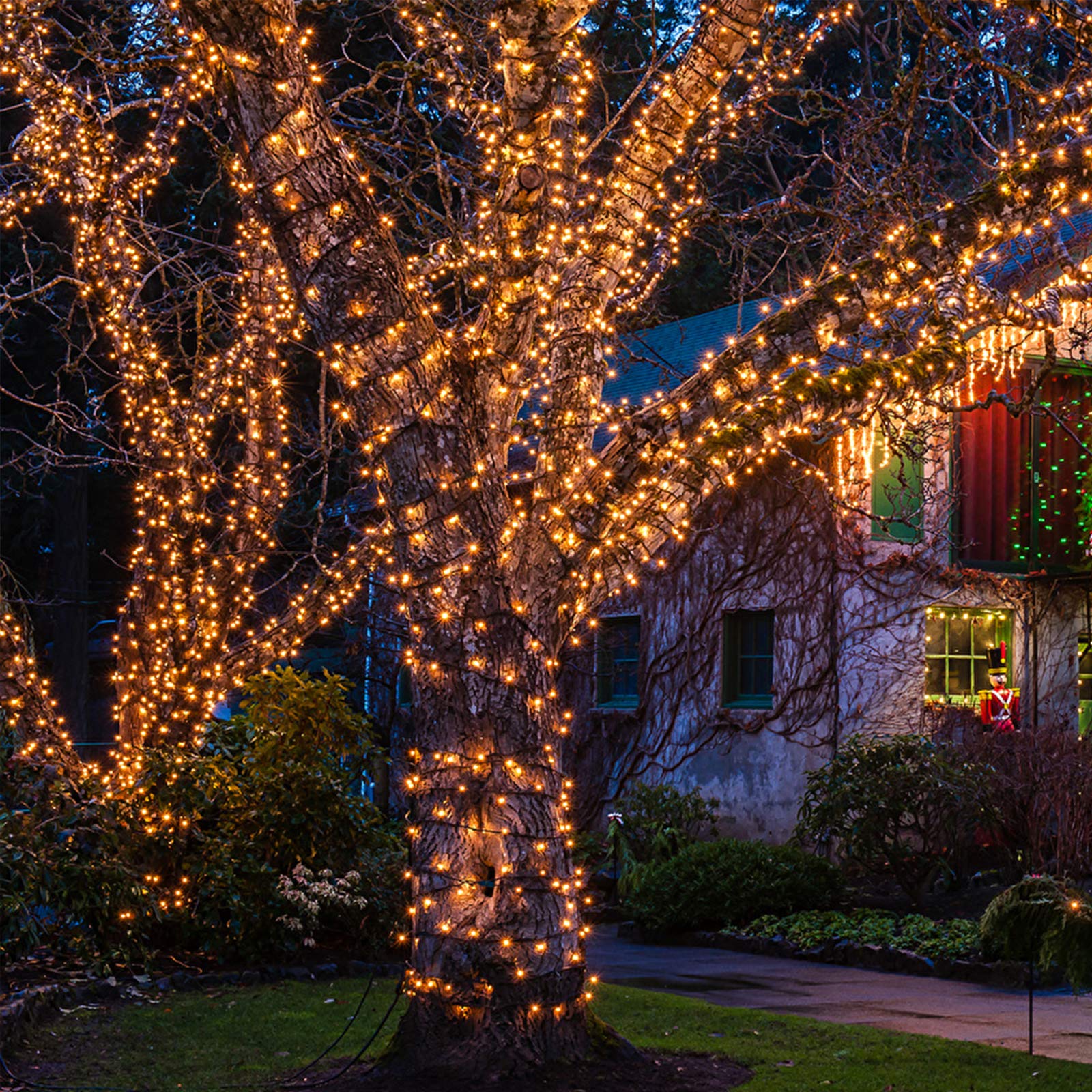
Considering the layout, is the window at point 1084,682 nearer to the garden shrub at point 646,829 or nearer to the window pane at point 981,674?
the window pane at point 981,674

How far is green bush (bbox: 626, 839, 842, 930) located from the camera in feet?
42.3

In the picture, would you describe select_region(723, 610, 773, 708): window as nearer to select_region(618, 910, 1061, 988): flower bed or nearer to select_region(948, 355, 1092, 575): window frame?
select_region(948, 355, 1092, 575): window frame

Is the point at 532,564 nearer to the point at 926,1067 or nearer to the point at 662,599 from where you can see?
the point at 926,1067

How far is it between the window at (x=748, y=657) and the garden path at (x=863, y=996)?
463 cm

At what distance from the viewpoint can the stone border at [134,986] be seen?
799cm

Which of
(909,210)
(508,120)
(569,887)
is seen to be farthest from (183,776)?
(909,210)

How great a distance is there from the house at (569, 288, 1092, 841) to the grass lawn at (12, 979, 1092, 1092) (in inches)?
260

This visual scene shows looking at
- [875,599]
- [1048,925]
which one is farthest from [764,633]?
[1048,925]

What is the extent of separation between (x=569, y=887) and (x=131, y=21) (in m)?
8.35

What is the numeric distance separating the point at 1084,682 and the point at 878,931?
607cm

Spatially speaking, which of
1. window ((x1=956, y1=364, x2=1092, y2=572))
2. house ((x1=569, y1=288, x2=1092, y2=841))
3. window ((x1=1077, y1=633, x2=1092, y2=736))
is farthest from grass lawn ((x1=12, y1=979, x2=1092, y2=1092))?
window ((x1=1077, y1=633, x2=1092, y2=736))

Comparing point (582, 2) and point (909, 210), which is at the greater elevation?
point (582, 2)

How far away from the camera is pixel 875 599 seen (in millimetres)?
15430

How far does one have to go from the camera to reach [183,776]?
10.8m
